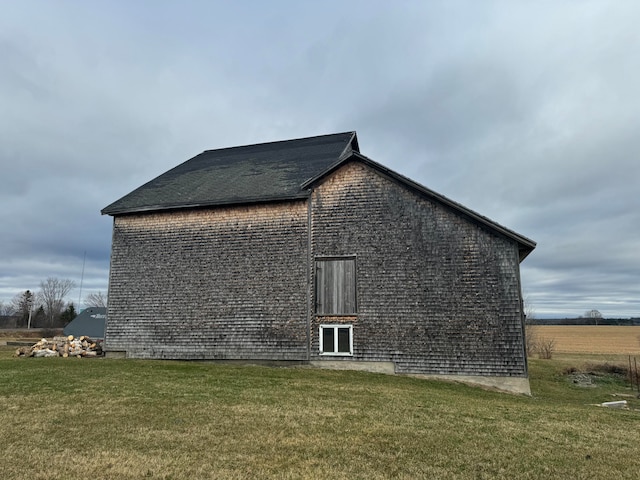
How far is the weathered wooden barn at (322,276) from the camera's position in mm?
14008

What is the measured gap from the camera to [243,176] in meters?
18.7

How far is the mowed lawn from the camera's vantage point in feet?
18.3

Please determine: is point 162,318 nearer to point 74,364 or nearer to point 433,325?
point 74,364

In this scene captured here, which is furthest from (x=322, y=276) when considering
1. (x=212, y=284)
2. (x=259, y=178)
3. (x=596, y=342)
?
(x=596, y=342)

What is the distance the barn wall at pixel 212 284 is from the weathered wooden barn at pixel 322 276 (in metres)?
0.04

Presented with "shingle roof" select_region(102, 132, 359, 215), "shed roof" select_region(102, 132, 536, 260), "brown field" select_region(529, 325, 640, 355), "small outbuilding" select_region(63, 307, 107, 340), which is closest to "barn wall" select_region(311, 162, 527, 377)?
"shed roof" select_region(102, 132, 536, 260)

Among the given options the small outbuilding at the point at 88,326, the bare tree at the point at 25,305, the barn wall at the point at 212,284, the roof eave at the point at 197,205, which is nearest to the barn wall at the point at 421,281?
the roof eave at the point at 197,205

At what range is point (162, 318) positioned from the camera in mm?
16594

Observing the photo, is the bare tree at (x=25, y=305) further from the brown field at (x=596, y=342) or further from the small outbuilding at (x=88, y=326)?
the brown field at (x=596, y=342)

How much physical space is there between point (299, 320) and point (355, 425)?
25.5 feet

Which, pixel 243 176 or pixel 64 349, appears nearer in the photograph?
pixel 64 349

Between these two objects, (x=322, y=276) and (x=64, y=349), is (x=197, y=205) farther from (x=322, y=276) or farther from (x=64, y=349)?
(x=64, y=349)

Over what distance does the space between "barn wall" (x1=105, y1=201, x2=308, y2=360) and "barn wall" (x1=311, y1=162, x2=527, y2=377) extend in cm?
123

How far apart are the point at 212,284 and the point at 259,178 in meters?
4.90
